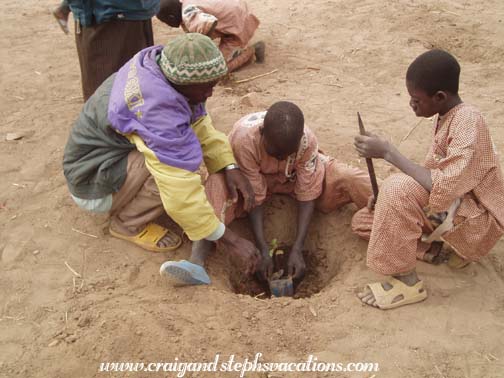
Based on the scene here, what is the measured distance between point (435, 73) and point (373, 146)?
419mm

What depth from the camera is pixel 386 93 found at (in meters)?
4.93

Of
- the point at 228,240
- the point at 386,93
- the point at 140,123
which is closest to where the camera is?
the point at 140,123

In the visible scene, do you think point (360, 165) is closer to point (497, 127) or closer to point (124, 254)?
point (497, 127)

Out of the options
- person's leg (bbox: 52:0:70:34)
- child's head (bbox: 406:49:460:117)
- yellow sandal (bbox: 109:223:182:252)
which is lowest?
yellow sandal (bbox: 109:223:182:252)

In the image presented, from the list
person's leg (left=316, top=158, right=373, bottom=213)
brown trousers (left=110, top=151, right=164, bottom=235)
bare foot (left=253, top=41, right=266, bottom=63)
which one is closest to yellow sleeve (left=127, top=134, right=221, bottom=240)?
Answer: brown trousers (left=110, top=151, right=164, bottom=235)

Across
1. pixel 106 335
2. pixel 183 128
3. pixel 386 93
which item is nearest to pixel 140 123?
pixel 183 128

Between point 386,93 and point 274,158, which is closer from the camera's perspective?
point 274,158

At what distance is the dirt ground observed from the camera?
244 centimetres

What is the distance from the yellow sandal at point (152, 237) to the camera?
3070mm

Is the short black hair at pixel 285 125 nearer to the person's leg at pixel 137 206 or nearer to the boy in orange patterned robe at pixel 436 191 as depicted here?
the boy in orange patterned robe at pixel 436 191

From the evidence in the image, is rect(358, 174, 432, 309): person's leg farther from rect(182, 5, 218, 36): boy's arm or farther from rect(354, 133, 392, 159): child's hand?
rect(182, 5, 218, 36): boy's arm

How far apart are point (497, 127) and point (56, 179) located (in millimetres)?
3251

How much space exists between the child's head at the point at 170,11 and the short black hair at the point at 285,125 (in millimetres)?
2725

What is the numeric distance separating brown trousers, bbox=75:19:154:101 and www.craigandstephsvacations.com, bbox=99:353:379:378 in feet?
7.17
